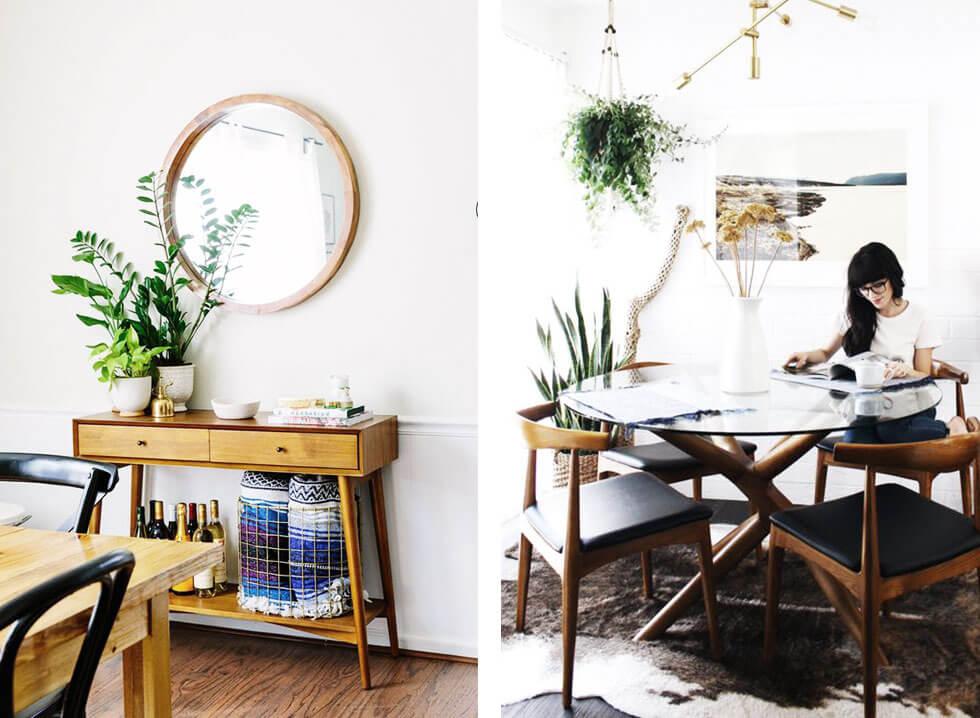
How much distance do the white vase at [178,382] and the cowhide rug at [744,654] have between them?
124cm

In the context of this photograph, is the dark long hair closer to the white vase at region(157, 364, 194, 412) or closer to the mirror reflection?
the mirror reflection

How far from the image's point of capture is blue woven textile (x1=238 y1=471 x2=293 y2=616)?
2568 mm

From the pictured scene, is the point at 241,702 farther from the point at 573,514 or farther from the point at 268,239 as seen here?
the point at 268,239

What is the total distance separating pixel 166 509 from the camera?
2.91 m

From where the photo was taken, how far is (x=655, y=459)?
316 centimetres

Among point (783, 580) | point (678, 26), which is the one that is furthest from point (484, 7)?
point (783, 580)

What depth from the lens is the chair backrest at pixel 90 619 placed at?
3.58 ft

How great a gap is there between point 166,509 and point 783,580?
2160mm

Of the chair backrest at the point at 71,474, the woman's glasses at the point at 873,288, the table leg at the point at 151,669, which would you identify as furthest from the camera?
the woman's glasses at the point at 873,288

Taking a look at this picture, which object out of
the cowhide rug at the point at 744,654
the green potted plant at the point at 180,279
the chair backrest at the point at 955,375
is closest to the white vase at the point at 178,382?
the green potted plant at the point at 180,279

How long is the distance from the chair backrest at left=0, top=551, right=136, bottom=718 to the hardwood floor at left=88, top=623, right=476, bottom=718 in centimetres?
110

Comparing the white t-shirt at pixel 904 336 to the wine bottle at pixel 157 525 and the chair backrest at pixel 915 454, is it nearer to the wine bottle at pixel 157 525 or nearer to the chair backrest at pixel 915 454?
the chair backrest at pixel 915 454

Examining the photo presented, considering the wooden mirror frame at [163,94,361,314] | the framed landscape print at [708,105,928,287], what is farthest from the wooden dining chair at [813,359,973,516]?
the wooden mirror frame at [163,94,361,314]

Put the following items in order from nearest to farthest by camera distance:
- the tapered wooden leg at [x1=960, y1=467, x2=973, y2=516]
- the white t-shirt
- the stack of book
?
the stack of book, the tapered wooden leg at [x1=960, y1=467, x2=973, y2=516], the white t-shirt
